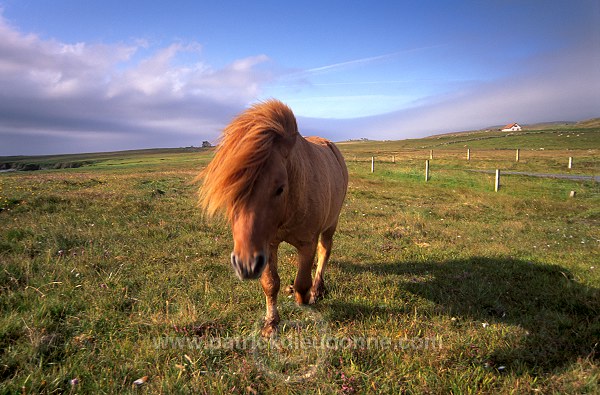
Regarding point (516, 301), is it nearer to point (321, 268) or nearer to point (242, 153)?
point (321, 268)

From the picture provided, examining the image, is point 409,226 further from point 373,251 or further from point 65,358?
point 65,358

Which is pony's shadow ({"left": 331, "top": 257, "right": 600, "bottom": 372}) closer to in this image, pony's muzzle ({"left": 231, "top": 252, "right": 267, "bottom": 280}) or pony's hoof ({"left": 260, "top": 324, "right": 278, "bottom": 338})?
pony's hoof ({"left": 260, "top": 324, "right": 278, "bottom": 338})

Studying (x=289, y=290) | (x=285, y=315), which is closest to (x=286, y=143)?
(x=285, y=315)

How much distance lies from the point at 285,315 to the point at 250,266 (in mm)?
1809

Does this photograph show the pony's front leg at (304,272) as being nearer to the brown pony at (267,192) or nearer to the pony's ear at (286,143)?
the brown pony at (267,192)

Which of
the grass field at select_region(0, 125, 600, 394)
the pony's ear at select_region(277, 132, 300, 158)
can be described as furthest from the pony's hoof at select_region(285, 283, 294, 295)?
the pony's ear at select_region(277, 132, 300, 158)

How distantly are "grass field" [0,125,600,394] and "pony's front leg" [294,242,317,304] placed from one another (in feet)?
0.80

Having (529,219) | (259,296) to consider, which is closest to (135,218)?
(259,296)

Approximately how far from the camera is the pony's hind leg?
4732mm

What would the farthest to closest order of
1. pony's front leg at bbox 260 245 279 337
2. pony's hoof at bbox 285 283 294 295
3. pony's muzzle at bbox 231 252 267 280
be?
1. pony's hoof at bbox 285 283 294 295
2. pony's front leg at bbox 260 245 279 337
3. pony's muzzle at bbox 231 252 267 280

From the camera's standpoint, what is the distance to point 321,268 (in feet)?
17.7

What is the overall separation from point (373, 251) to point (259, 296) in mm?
3407

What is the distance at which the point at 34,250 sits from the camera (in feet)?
18.1

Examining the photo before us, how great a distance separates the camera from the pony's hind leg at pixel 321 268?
473 centimetres
